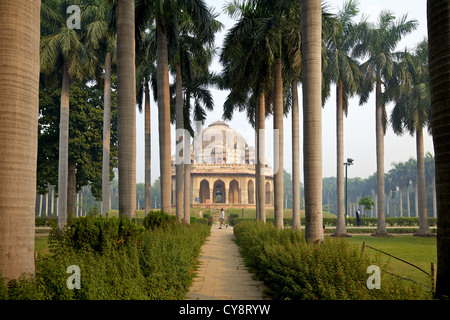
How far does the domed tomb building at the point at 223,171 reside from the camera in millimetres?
59875

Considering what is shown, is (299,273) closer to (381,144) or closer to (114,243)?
(114,243)

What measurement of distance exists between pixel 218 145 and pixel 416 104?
4829 centimetres

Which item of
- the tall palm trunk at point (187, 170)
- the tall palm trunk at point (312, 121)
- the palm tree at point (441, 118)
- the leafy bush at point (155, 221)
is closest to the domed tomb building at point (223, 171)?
the tall palm trunk at point (187, 170)

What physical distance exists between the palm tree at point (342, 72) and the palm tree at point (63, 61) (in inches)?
634

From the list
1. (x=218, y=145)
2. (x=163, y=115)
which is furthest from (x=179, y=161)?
(x=218, y=145)

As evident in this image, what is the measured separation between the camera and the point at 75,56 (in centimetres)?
2255

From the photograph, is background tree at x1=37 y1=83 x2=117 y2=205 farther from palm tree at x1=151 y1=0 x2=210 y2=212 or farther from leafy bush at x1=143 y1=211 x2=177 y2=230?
leafy bush at x1=143 y1=211 x2=177 y2=230

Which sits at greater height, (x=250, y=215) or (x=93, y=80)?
(x=93, y=80)

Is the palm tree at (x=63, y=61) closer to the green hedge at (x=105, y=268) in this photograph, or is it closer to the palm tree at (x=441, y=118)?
the green hedge at (x=105, y=268)

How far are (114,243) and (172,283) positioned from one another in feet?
5.81

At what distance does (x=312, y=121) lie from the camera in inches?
359

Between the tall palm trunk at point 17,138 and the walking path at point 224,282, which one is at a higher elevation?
the tall palm trunk at point 17,138
